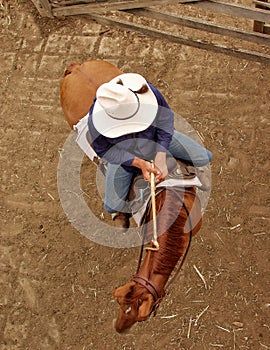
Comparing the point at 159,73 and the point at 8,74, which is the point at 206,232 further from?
the point at 8,74

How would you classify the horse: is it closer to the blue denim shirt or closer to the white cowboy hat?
the blue denim shirt

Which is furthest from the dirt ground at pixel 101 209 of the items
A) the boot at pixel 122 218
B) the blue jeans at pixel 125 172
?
the blue jeans at pixel 125 172

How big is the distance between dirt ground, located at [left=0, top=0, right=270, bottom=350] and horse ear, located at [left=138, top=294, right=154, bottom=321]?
182 centimetres

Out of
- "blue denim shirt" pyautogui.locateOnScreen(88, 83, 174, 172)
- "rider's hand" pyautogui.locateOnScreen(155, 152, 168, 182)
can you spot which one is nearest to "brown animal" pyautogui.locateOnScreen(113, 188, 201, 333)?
"rider's hand" pyautogui.locateOnScreen(155, 152, 168, 182)

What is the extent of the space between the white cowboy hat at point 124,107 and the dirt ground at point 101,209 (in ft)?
5.88

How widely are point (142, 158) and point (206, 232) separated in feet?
5.00

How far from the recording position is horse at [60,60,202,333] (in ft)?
10.0

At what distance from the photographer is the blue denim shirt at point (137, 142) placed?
3742 mm

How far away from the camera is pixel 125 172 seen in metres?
4.00

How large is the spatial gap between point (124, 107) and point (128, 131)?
20 cm

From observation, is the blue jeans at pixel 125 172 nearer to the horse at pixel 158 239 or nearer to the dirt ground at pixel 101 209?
the horse at pixel 158 239

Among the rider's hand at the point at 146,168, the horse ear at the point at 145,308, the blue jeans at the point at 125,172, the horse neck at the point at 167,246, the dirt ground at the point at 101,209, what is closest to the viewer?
the horse ear at the point at 145,308

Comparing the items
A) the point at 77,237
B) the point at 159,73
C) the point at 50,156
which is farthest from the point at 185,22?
the point at 77,237

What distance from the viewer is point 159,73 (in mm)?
5883
